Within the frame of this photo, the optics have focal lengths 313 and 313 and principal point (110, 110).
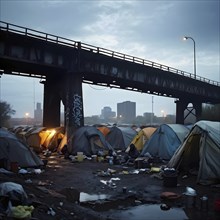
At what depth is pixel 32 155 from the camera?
15945 millimetres

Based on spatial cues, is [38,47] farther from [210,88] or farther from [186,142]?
[210,88]

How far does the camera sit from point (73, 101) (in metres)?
28.7

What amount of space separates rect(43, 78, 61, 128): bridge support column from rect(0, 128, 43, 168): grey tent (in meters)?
17.1

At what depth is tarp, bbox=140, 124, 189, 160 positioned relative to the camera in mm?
20250

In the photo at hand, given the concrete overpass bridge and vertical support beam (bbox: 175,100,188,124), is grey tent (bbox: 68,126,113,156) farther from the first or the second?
vertical support beam (bbox: 175,100,188,124)

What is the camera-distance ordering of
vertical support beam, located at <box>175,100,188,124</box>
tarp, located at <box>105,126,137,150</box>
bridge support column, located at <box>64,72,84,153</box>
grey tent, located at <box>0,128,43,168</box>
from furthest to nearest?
vertical support beam, located at <box>175,100,188,124</box>, tarp, located at <box>105,126,137,150</box>, bridge support column, located at <box>64,72,84,153</box>, grey tent, located at <box>0,128,43,168</box>

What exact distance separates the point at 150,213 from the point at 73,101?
20653 millimetres

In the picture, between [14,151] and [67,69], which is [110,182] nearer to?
[14,151]

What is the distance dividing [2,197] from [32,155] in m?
9.02

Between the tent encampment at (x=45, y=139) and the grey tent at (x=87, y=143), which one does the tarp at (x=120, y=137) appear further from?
the grey tent at (x=87, y=143)

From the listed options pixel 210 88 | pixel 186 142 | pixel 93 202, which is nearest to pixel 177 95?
pixel 210 88

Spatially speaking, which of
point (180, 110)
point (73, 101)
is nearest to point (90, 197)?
point (73, 101)

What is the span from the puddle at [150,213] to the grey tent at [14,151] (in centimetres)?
762

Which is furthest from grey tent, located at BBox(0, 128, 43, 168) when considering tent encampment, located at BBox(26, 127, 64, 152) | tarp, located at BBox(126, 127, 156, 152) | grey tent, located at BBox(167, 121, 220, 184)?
tent encampment, located at BBox(26, 127, 64, 152)
